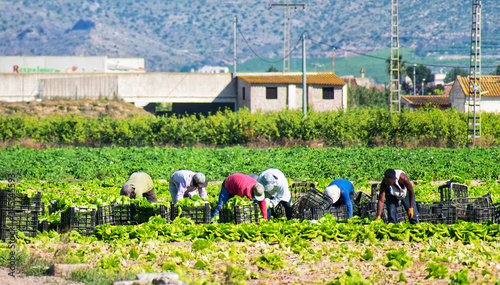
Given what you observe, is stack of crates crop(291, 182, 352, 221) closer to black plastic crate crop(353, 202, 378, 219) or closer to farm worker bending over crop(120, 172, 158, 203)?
black plastic crate crop(353, 202, 378, 219)

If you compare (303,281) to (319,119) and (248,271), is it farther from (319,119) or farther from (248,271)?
(319,119)

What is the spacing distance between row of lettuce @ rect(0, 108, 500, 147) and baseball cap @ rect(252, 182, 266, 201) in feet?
77.1

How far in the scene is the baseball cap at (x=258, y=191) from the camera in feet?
37.7

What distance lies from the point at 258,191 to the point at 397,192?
8.27 feet

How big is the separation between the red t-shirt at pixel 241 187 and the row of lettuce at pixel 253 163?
375 inches

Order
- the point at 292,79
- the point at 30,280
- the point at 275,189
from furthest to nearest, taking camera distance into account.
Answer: the point at 292,79
the point at 275,189
the point at 30,280

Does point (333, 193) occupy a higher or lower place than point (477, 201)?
higher

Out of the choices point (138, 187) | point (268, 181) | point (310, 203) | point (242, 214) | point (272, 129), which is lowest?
point (242, 214)

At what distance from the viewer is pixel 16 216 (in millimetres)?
10961

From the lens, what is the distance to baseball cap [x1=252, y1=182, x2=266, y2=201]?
11.5 metres

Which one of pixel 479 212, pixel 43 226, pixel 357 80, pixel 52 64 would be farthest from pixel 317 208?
pixel 357 80

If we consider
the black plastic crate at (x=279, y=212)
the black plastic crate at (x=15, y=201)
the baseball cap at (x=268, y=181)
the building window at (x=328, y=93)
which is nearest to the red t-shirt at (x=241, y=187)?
the baseball cap at (x=268, y=181)

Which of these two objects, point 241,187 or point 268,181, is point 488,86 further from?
point 241,187

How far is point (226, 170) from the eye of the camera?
79.5 ft
